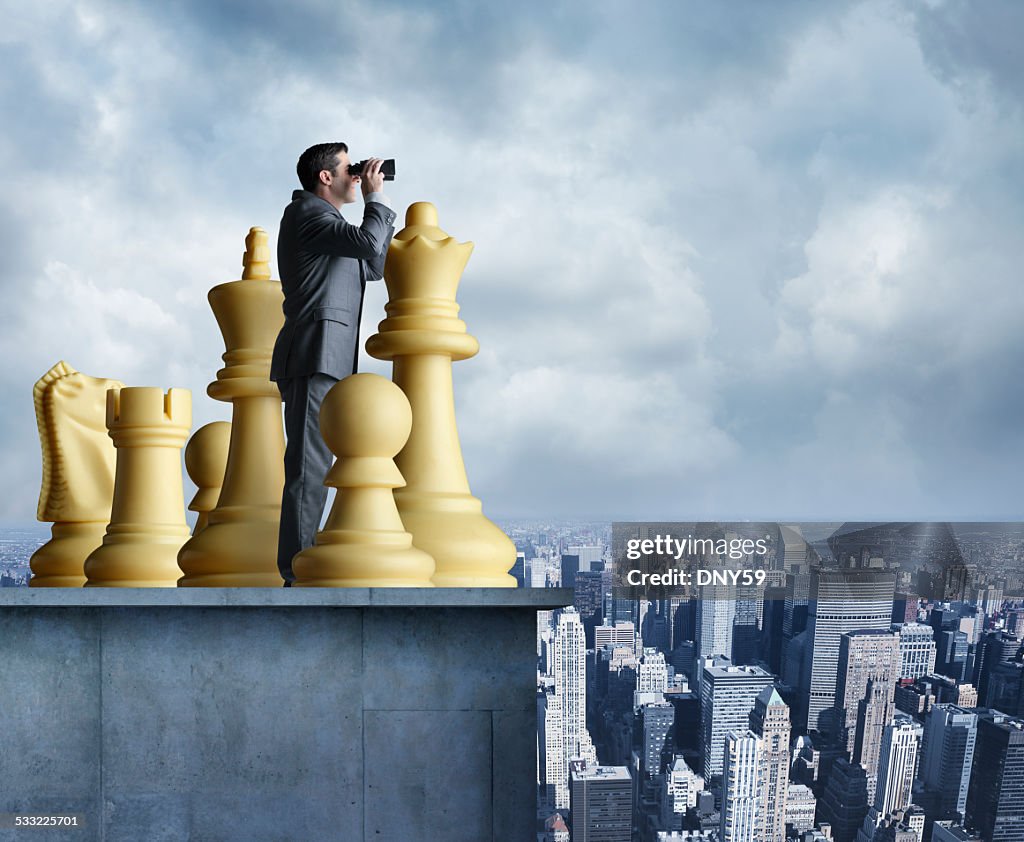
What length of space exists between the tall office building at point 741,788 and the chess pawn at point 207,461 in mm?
2748

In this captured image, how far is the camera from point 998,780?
631 centimetres

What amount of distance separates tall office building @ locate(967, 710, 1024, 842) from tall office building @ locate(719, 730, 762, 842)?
6.35 feet

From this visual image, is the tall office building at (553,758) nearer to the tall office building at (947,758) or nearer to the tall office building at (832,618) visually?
the tall office building at (832,618)

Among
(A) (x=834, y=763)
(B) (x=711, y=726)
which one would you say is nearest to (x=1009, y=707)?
(A) (x=834, y=763)

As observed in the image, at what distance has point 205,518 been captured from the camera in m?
3.10

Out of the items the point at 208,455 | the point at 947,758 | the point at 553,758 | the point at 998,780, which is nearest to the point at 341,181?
the point at 208,455

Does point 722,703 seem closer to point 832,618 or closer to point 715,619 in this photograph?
point 715,619

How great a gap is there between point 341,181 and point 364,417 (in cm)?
78

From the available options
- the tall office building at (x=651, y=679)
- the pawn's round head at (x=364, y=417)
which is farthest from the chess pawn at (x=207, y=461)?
the tall office building at (x=651, y=679)

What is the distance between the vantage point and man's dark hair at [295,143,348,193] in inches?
108

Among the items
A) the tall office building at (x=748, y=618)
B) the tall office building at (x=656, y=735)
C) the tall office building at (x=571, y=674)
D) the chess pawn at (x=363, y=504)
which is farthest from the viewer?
the tall office building at (x=748, y=618)

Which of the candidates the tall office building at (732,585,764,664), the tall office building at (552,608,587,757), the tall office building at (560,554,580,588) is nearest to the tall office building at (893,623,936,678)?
the tall office building at (732,585,764,664)

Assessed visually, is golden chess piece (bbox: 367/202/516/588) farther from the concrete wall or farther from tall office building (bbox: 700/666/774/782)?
tall office building (bbox: 700/666/774/782)

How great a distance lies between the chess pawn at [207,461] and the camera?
3041mm
